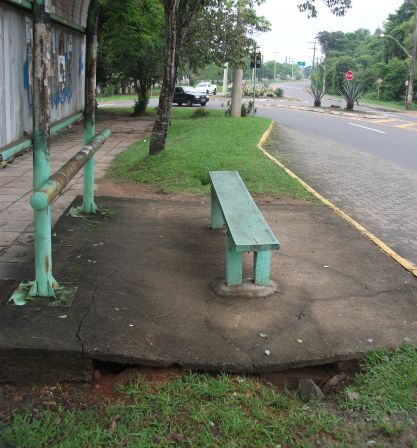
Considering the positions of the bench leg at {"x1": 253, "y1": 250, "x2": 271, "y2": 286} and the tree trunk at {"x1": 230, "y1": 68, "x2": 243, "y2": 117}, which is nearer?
the bench leg at {"x1": 253, "y1": 250, "x2": 271, "y2": 286}

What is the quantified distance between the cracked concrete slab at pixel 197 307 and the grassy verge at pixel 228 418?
0.21 m

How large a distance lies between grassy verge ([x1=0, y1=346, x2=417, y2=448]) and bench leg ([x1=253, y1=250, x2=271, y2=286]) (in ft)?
4.01

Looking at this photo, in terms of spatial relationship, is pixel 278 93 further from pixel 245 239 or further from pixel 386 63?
pixel 245 239

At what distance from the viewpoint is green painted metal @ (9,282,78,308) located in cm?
387

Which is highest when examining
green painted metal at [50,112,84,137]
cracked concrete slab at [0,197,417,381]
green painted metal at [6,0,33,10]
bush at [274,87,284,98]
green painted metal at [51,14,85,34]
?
bush at [274,87,284,98]

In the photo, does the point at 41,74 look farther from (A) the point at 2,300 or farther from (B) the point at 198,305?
(B) the point at 198,305

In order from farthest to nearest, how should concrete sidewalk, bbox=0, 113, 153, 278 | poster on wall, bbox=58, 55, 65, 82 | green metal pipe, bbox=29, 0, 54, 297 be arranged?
1. poster on wall, bbox=58, 55, 65, 82
2. concrete sidewalk, bbox=0, 113, 153, 278
3. green metal pipe, bbox=29, 0, 54, 297

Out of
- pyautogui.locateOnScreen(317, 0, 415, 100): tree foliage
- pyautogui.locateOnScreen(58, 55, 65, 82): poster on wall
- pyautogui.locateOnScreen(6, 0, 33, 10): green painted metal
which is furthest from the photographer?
pyautogui.locateOnScreen(317, 0, 415, 100): tree foliage

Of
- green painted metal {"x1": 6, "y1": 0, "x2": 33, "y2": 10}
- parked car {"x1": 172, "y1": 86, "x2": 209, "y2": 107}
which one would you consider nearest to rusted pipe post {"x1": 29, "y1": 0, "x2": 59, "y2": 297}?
green painted metal {"x1": 6, "y1": 0, "x2": 33, "y2": 10}

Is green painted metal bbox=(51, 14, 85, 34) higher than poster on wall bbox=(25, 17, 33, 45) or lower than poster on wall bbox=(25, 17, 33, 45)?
higher

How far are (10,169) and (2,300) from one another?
6.47 metres

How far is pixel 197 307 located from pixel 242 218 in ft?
3.05

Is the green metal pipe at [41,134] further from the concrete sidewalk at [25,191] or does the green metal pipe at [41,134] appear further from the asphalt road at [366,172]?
the asphalt road at [366,172]

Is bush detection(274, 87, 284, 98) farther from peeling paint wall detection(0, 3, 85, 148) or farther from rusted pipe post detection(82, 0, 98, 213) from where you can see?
peeling paint wall detection(0, 3, 85, 148)
